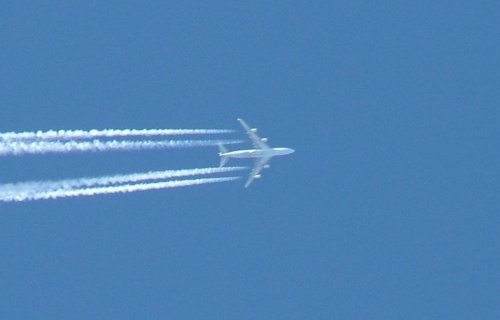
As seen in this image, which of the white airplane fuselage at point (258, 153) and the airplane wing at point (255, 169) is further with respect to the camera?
the airplane wing at point (255, 169)

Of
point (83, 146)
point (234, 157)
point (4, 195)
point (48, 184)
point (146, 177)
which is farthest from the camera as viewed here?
point (234, 157)

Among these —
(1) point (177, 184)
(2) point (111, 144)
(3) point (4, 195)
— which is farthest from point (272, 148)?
(3) point (4, 195)

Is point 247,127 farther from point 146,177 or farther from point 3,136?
point 3,136

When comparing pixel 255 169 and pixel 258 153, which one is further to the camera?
pixel 255 169

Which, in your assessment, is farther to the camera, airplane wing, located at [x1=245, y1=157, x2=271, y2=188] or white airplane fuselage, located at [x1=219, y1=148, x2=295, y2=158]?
airplane wing, located at [x1=245, y1=157, x2=271, y2=188]

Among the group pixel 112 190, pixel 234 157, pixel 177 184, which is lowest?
pixel 112 190
